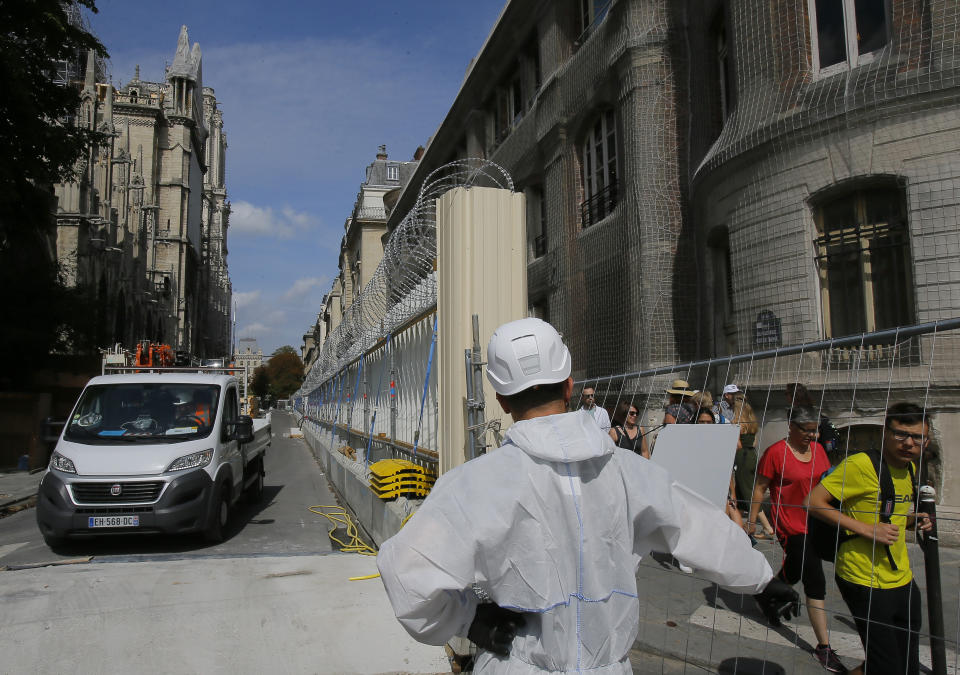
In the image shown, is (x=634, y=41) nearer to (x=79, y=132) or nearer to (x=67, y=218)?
(x=79, y=132)

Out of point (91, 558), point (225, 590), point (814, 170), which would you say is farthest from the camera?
point (814, 170)

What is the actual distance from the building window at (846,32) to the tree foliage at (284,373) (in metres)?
121

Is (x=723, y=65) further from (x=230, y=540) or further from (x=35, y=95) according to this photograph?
(x=35, y=95)

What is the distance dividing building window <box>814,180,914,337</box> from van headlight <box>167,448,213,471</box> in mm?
7744

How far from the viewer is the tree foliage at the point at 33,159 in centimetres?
1797

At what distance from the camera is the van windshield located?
888 centimetres

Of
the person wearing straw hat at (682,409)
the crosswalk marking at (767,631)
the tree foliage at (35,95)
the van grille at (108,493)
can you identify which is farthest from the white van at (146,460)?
the tree foliage at (35,95)

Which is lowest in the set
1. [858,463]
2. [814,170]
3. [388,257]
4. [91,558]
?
[91,558]

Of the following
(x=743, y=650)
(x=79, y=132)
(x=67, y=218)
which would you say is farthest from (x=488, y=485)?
(x=67, y=218)

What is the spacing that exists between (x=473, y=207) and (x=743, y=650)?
157 inches

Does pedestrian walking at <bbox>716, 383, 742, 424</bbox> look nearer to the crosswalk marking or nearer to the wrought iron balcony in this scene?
the crosswalk marking

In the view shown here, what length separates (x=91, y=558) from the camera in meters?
7.70

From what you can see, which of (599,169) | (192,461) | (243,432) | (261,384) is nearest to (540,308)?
(599,169)

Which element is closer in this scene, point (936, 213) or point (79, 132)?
point (936, 213)
